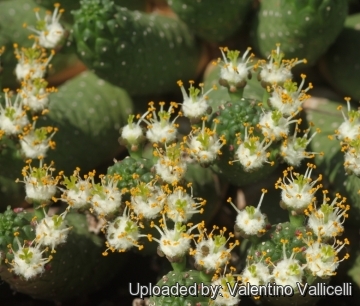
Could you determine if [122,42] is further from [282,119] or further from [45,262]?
[45,262]

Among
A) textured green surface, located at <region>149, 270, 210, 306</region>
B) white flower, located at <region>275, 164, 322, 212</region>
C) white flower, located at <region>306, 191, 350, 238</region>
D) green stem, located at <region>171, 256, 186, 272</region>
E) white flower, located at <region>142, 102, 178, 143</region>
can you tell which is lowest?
textured green surface, located at <region>149, 270, 210, 306</region>

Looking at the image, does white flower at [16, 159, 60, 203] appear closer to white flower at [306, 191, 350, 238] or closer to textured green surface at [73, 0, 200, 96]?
textured green surface at [73, 0, 200, 96]

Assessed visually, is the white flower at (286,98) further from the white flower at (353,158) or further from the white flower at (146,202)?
the white flower at (146,202)

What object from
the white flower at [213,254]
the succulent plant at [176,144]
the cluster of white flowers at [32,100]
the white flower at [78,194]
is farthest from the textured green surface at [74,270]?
the white flower at [213,254]

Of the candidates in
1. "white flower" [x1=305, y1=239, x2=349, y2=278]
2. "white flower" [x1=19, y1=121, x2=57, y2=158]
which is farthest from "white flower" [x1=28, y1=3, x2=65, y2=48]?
"white flower" [x1=305, y1=239, x2=349, y2=278]

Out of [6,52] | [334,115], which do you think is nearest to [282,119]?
[334,115]
